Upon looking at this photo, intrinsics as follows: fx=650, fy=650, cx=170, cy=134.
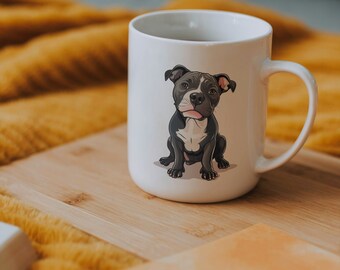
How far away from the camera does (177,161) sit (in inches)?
25.2

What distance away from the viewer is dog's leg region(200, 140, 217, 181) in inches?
24.9

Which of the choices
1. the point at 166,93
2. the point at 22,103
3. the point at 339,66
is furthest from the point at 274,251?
the point at 339,66

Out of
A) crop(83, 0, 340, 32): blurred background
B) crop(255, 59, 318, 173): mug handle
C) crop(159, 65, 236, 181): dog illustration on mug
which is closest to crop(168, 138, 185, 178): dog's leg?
crop(159, 65, 236, 181): dog illustration on mug

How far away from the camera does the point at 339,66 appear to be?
1.09 metres

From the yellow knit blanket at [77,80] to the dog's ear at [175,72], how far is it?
168 millimetres

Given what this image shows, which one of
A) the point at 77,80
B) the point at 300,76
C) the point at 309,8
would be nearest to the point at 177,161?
the point at 300,76

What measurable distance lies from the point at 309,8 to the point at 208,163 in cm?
114

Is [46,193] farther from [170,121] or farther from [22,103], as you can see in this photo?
[22,103]

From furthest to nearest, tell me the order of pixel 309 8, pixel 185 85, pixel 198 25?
pixel 309 8 < pixel 198 25 < pixel 185 85

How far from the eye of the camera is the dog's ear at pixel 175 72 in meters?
0.61

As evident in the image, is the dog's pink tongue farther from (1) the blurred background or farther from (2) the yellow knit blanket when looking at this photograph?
(1) the blurred background

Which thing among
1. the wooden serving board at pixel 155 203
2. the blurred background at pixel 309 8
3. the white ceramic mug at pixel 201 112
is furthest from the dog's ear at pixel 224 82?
the blurred background at pixel 309 8

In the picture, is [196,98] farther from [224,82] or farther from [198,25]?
[198,25]

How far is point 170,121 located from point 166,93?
0.09 feet
